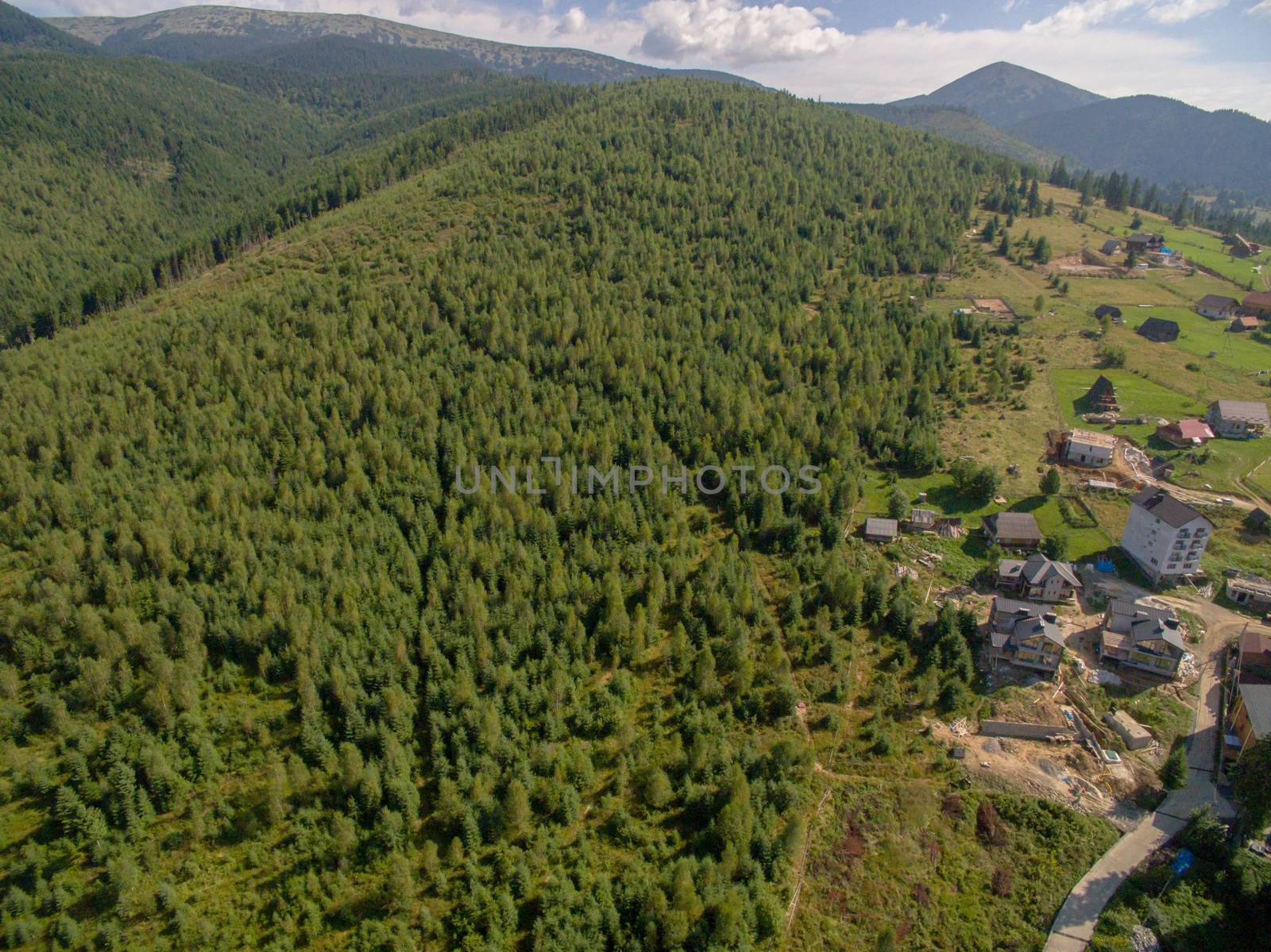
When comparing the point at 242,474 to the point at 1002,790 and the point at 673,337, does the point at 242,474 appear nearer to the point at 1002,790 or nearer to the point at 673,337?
the point at 673,337

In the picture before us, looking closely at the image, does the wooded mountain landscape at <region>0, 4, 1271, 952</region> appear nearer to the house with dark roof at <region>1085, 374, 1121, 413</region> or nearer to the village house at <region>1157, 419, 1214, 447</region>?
the house with dark roof at <region>1085, 374, 1121, 413</region>

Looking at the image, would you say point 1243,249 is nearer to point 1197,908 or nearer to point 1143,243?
point 1143,243

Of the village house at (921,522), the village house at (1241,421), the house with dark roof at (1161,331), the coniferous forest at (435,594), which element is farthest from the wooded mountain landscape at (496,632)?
the house with dark roof at (1161,331)

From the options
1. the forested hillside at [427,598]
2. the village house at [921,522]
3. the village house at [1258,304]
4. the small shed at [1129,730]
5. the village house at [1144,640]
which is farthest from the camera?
the village house at [1258,304]

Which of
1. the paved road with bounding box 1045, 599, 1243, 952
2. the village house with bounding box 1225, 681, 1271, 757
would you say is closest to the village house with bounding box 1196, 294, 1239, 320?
the paved road with bounding box 1045, 599, 1243, 952

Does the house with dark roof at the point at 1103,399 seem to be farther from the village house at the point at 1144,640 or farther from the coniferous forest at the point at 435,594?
the village house at the point at 1144,640

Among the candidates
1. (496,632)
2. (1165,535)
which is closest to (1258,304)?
(1165,535)
